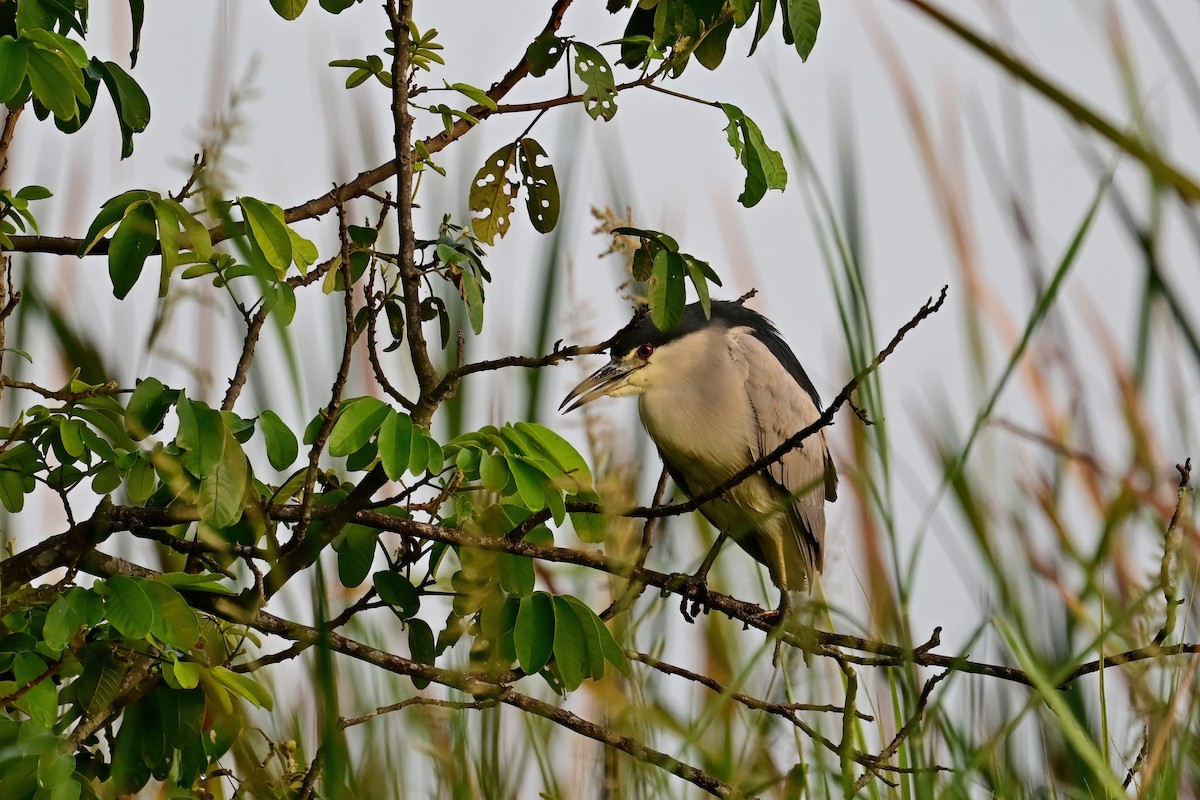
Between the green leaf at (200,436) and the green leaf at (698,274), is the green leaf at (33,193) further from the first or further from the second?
the green leaf at (698,274)

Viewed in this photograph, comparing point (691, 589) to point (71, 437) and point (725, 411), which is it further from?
point (71, 437)

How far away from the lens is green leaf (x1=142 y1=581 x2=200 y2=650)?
1473mm

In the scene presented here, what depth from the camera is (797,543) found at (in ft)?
11.6

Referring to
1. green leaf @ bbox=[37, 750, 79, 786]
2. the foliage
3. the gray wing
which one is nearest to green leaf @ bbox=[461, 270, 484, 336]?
the foliage

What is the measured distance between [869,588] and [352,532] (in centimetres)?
83

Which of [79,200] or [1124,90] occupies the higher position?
[79,200]

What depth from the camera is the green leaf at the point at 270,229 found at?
1574 mm

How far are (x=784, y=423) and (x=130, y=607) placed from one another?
2250mm

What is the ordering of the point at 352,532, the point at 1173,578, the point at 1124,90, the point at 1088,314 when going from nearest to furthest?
the point at 1124,90
the point at 1173,578
the point at 1088,314
the point at 352,532

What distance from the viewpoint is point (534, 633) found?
1727mm

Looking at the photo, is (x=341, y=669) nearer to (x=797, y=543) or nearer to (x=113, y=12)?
(x=113, y=12)

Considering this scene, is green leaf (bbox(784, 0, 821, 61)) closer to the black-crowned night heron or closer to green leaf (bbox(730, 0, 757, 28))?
green leaf (bbox(730, 0, 757, 28))

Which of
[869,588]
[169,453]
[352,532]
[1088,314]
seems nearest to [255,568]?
[169,453]

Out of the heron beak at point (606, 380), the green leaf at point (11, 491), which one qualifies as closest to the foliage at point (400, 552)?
the green leaf at point (11, 491)
